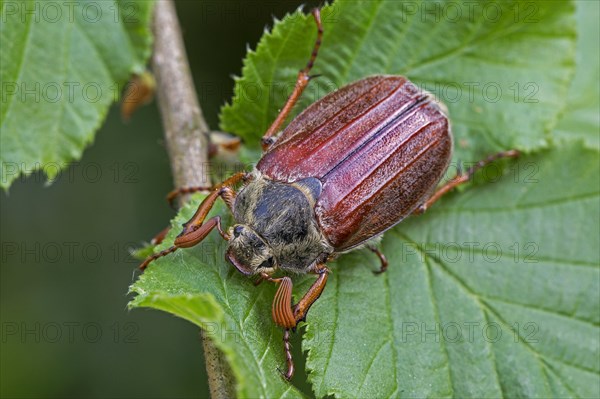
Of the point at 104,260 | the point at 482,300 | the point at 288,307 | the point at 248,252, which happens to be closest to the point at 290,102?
the point at 248,252

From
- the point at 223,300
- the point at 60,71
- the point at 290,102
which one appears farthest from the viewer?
the point at 290,102

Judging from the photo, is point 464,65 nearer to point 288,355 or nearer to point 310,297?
point 310,297

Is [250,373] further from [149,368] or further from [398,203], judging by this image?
[149,368]

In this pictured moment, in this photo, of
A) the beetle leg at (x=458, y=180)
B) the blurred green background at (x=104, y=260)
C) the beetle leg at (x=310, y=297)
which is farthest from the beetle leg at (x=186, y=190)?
the blurred green background at (x=104, y=260)

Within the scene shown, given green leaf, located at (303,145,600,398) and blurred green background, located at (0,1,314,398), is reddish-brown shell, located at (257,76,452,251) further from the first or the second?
blurred green background, located at (0,1,314,398)

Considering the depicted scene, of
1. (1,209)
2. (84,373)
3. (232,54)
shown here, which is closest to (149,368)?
(84,373)

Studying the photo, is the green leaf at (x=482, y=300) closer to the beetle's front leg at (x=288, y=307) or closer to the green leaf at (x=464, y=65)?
the beetle's front leg at (x=288, y=307)
